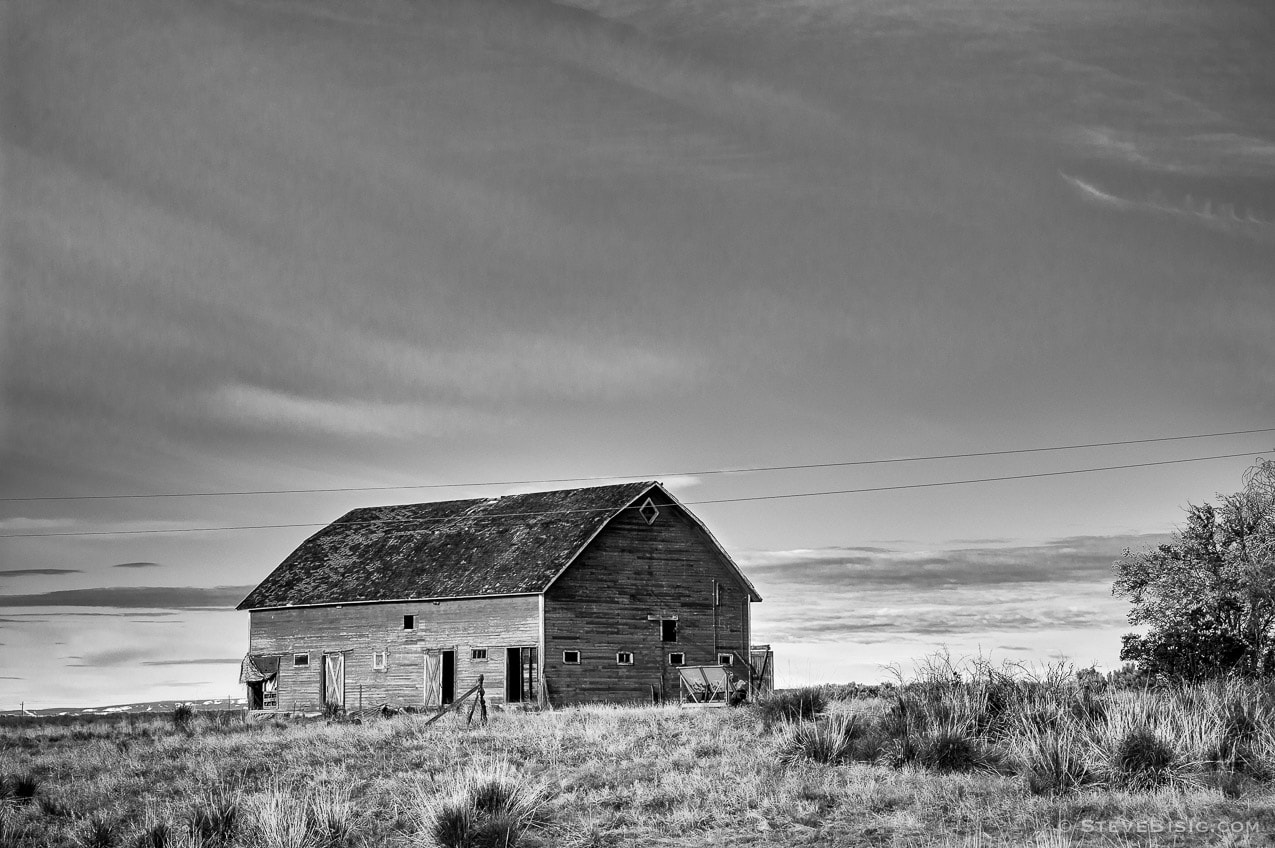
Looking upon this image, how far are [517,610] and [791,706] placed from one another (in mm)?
19006

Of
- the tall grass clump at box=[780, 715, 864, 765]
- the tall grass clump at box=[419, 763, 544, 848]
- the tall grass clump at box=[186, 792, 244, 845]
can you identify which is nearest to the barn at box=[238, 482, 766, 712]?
the tall grass clump at box=[780, 715, 864, 765]

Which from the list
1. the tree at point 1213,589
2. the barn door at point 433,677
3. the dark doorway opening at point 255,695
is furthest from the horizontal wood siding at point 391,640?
the tree at point 1213,589

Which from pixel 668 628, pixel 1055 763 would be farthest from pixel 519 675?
pixel 1055 763

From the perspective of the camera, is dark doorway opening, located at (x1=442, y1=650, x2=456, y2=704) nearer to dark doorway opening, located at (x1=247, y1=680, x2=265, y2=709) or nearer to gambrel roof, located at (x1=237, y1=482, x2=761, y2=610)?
gambrel roof, located at (x1=237, y1=482, x2=761, y2=610)

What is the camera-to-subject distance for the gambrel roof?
38688 millimetres

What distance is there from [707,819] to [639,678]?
25.6 metres

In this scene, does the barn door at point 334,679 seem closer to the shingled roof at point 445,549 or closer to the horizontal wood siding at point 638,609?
the shingled roof at point 445,549

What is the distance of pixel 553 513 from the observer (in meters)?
41.2

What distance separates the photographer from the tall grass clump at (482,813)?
488 inches

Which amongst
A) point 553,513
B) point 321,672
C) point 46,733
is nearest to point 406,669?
point 321,672

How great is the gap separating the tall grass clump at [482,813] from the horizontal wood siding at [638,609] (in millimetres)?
23019

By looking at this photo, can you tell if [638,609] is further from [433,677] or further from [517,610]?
[433,677]

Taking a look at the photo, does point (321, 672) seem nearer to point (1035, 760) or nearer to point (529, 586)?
point (529, 586)

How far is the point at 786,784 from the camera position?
14.0 metres
